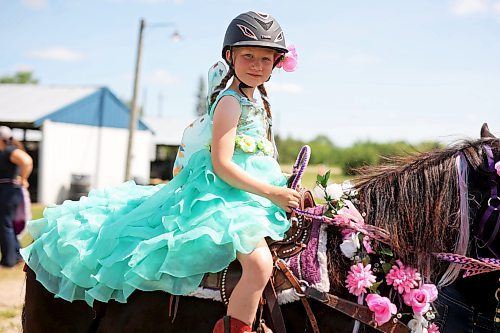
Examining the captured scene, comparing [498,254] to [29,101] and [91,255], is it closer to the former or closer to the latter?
[91,255]

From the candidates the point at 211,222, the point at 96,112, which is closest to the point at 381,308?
the point at 211,222

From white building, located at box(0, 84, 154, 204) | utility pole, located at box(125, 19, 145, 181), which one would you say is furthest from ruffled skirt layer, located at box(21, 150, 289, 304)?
white building, located at box(0, 84, 154, 204)

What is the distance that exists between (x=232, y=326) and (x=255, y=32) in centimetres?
133

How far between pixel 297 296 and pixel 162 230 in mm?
693

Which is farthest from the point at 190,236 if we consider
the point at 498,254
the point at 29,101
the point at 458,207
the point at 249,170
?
the point at 29,101

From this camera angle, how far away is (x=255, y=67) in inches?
105

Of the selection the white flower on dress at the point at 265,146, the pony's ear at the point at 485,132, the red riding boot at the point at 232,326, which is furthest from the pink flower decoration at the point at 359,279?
the pony's ear at the point at 485,132

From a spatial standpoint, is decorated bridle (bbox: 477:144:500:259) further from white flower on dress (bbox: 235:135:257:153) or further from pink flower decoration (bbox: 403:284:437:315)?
white flower on dress (bbox: 235:135:257:153)

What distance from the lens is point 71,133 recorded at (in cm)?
1988

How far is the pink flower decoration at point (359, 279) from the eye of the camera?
2.37m

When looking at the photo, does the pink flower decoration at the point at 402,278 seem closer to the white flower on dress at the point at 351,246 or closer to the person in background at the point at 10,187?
the white flower on dress at the point at 351,246

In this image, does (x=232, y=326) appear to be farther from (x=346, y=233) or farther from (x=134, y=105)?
(x=134, y=105)

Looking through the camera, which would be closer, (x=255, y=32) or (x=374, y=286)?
(x=374, y=286)

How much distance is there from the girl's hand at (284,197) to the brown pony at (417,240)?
0.80ft
